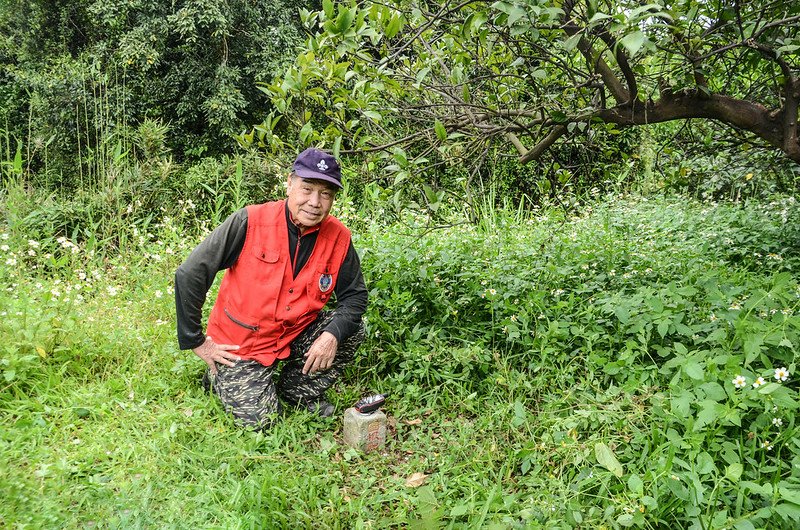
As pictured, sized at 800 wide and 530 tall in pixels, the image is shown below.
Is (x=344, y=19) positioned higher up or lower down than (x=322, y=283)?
higher up

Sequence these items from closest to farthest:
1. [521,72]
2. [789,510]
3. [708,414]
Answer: [789,510] < [708,414] < [521,72]

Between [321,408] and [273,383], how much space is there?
305 millimetres

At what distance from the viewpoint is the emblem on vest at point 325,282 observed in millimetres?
3059

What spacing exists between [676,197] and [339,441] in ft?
16.5

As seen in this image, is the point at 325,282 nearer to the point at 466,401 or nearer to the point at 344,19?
the point at 466,401

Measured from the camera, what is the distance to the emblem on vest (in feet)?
10.0

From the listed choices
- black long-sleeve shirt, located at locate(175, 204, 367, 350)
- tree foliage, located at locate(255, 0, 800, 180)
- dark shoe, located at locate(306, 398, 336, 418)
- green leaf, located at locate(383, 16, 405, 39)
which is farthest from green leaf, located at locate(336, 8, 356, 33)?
dark shoe, located at locate(306, 398, 336, 418)

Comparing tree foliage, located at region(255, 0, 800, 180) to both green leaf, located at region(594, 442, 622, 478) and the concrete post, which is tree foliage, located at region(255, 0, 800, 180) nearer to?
the concrete post

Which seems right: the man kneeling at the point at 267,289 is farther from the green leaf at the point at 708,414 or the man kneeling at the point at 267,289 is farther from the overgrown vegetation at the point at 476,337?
the green leaf at the point at 708,414

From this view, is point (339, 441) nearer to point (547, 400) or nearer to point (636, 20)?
point (547, 400)

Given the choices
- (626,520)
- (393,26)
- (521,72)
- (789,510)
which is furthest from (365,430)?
(521,72)

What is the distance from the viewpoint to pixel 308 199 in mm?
2842

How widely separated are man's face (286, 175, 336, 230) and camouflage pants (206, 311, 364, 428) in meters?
0.60

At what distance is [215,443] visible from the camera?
2693mm
